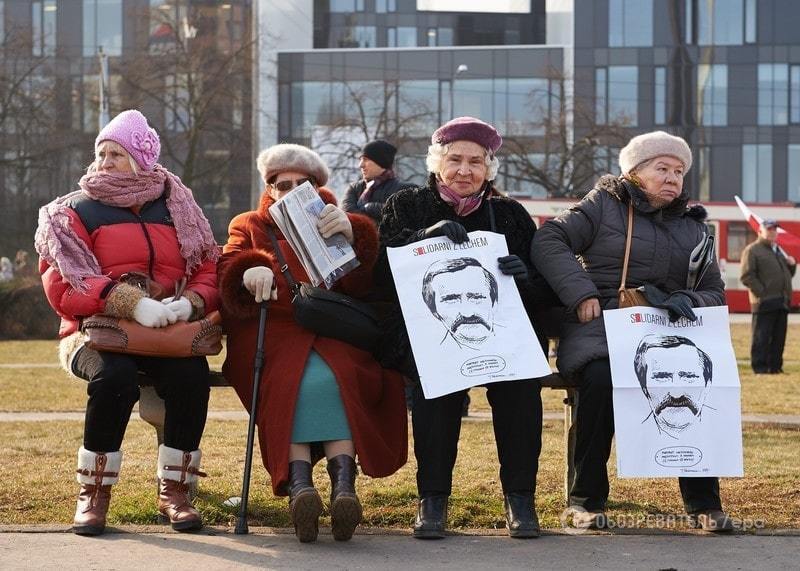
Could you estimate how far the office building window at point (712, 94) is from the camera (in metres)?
52.2

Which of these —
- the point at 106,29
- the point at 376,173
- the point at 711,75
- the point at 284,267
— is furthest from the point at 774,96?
the point at 284,267

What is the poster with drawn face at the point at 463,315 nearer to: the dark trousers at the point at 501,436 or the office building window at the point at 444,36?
the dark trousers at the point at 501,436

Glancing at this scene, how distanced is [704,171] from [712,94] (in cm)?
313

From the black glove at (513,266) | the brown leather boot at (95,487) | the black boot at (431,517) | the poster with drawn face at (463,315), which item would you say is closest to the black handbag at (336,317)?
the poster with drawn face at (463,315)

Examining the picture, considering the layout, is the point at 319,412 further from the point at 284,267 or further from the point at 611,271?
the point at 611,271

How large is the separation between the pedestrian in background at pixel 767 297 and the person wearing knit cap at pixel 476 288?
1027 centimetres

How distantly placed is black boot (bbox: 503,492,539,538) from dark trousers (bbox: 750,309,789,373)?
35.2ft

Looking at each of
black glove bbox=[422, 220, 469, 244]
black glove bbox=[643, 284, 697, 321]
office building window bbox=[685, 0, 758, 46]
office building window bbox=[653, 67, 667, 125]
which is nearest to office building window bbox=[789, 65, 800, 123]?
office building window bbox=[685, 0, 758, 46]

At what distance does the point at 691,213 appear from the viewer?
5816 mm

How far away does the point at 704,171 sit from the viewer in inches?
2047

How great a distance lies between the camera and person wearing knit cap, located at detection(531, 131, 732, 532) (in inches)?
212

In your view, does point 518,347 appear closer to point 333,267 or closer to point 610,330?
point 610,330

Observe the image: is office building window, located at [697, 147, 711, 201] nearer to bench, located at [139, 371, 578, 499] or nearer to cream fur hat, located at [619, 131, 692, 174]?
cream fur hat, located at [619, 131, 692, 174]

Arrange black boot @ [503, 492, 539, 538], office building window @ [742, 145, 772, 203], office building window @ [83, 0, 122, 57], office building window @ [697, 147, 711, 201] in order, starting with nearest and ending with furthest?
black boot @ [503, 492, 539, 538], office building window @ [742, 145, 772, 203], office building window @ [697, 147, 711, 201], office building window @ [83, 0, 122, 57]
